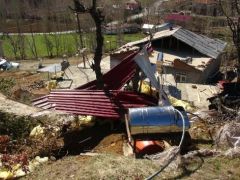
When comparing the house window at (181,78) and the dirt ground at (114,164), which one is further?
the house window at (181,78)

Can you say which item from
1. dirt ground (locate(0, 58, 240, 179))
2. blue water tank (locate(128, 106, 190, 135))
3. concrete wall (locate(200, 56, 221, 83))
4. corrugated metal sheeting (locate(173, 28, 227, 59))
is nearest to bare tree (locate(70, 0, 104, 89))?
dirt ground (locate(0, 58, 240, 179))

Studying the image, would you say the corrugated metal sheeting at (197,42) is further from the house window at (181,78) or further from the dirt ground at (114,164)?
the dirt ground at (114,164)

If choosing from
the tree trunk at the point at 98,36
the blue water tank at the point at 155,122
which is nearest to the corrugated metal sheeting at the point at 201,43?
the tree trunk at the point at 98,36

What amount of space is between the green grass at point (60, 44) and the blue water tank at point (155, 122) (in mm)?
46236

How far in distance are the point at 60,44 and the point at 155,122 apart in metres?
57.4

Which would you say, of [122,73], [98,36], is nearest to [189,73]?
[98,36]

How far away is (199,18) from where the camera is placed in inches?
2911

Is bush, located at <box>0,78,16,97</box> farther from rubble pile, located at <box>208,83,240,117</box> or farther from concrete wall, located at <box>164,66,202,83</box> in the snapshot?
concrete wall, located at <box>164,66,202,83</box>

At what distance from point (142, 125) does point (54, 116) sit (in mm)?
4823

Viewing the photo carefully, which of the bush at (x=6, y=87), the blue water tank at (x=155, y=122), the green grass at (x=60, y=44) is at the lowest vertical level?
the green grass at (x=60, y=44)

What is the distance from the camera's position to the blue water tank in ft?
37.2

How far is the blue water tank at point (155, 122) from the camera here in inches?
446

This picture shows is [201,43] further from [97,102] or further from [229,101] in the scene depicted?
[97,102]

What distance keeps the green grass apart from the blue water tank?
46236 millimetres
